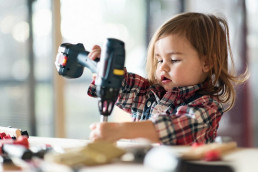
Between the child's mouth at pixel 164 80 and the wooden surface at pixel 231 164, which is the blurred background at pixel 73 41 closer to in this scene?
the child's mouth at pixel 164 80

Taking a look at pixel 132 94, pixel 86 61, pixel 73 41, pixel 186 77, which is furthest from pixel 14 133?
pixel 73 41

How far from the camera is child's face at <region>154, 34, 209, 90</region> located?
1.39 meters

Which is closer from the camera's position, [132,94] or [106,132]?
[106,132]

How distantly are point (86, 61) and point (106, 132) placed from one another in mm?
328

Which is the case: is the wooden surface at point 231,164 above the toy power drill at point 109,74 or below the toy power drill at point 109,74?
below

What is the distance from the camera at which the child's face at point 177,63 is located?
54.9 inches

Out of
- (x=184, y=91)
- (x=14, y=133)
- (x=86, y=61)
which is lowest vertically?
(x=14, y=133)

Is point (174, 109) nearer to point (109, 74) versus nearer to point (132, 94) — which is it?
point (132, 94)

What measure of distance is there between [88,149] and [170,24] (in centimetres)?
72

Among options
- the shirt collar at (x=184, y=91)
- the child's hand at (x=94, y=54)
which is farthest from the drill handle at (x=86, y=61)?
the shirt collar at (x=184, y=91)

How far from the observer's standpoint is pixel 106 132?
1009 millimetres

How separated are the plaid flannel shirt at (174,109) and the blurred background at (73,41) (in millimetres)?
1855

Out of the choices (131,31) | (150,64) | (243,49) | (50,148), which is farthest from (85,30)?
(50,148)

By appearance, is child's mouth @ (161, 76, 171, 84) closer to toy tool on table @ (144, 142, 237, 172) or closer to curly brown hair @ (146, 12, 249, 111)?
curly brown hair @ (146, 12, 249, 111)
